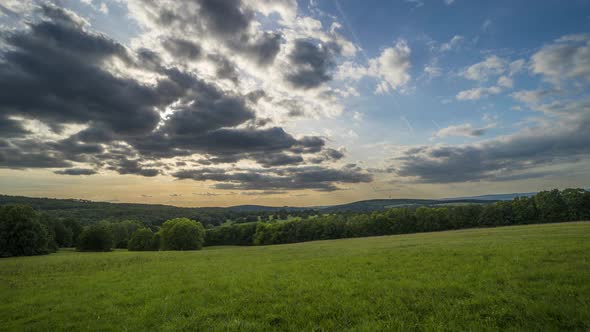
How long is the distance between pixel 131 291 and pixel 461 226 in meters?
106

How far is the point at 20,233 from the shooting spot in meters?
55.3

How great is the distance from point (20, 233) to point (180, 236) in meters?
35.3

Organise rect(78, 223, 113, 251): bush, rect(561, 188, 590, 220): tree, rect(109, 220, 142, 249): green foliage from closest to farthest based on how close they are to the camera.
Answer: rect(78, 223, 113, 251): bush → rect(561, 188, 590, 220): tree → rect(109, 220, 142, 249): green foliage

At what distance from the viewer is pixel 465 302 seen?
983 cm

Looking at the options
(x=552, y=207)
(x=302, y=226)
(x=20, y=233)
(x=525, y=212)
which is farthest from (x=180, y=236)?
(x=552, y=207)

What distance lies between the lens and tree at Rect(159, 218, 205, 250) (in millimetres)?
82000

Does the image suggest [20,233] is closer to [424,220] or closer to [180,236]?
[180,236]

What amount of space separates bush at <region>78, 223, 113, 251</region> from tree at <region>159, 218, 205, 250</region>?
14.3 m

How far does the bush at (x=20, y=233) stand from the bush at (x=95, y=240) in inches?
644

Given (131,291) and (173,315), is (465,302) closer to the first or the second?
(173,315)

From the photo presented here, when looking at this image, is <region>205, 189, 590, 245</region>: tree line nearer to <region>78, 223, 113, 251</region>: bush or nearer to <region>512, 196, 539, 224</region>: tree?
<region>512, 196, 539, 224</region>: tree

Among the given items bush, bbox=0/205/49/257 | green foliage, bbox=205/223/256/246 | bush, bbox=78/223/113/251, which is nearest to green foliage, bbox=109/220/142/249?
bush, bbox=78/223/113/251

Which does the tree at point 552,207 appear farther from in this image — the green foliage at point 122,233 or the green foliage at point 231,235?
the green foliage at point 122,233

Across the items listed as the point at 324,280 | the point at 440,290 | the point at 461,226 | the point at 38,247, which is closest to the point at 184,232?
the point at 38,247
